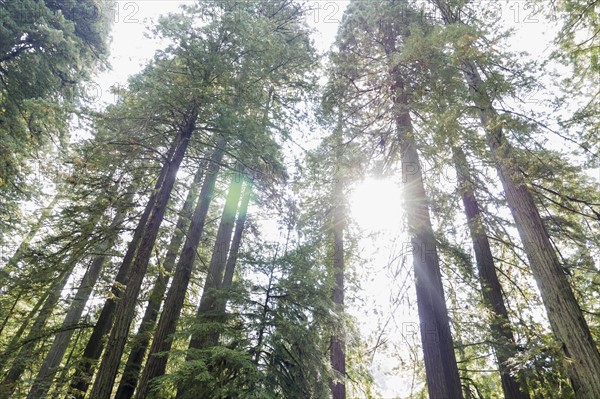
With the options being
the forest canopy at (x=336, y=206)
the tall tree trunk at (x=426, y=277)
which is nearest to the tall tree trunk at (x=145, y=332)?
the forest canopy at (x=336, y=206)

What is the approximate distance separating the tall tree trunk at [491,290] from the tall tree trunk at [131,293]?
5.93m

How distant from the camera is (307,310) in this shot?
5.59 m

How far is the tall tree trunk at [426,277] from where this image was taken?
4742mm

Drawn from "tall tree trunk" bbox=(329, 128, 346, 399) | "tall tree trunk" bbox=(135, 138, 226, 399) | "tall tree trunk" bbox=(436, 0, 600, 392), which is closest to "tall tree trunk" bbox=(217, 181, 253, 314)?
"tall tree trunk" bbox=(135, 138, 226, 399)

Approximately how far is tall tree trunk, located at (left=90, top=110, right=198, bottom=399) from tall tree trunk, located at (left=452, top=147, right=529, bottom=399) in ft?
19.5

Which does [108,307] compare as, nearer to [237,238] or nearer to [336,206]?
[237,238]

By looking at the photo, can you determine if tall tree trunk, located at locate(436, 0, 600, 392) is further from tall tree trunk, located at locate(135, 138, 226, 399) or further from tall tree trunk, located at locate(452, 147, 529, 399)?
tall tree trunk, located at locate(135, 138, 226, 399)

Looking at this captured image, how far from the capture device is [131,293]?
520 cm

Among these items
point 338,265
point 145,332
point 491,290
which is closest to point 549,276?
point 491,290

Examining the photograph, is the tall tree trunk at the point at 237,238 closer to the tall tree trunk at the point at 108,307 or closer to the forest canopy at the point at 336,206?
the forest canopy at the point at 336,206

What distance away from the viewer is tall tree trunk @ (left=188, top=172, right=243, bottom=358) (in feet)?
18.3

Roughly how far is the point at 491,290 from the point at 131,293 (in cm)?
780

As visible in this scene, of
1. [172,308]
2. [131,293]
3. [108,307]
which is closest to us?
[131,293]

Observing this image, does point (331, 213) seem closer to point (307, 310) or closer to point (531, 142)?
point (307, 310)
